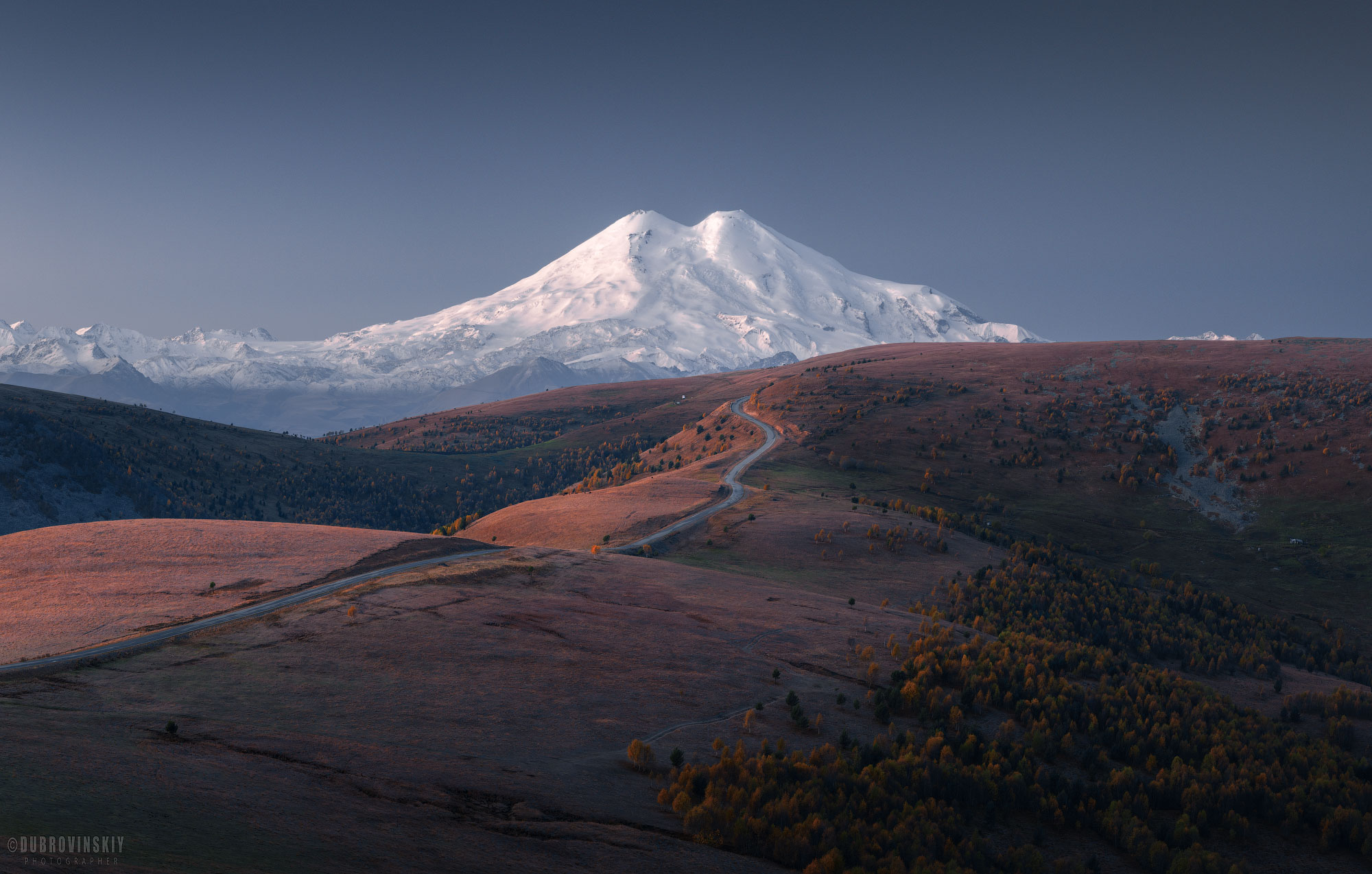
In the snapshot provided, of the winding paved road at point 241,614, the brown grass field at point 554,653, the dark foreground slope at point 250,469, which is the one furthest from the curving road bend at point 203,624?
the dark foreground slope at point 250,469

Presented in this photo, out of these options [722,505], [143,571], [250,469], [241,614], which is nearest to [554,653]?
[241,614]

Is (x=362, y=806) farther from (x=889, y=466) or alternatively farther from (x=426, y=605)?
(x=889, y=466)

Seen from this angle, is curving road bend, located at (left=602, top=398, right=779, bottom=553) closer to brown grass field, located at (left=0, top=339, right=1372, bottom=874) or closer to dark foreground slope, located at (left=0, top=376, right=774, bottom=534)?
brown grass field, located at (left=0, top=339, right=1372, bottom=874)

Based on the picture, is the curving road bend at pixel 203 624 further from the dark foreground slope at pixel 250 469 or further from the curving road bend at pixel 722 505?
the dark foreground slope at pixel 250 469

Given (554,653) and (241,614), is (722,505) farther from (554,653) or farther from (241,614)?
(241,614)

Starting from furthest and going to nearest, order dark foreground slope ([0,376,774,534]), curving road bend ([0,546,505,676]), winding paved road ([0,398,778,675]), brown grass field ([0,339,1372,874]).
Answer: dark foreground slope ([0,376,774,534]), winding paved road ([0,398,778,675]), curving road bend ([0,546,505,676]), brown grass field ([0,339,1372,874])

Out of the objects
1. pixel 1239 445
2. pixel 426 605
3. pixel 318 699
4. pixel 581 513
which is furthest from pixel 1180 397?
pixel 318 699

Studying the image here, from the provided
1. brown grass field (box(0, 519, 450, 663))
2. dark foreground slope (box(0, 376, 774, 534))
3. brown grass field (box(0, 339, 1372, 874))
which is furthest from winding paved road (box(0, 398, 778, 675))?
dark foreground slope (box(0, 376, 774, 534))
